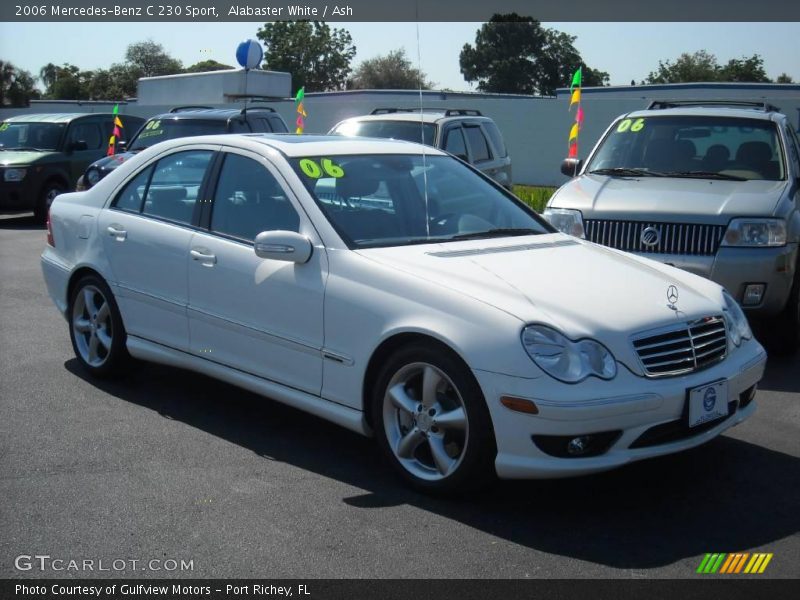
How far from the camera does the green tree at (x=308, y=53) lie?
63.6 metres

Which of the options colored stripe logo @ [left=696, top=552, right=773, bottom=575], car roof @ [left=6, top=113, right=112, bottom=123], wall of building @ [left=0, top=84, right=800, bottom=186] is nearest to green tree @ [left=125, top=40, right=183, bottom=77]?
wall of building @ [left=0, top=84, right=800, bottom=186]

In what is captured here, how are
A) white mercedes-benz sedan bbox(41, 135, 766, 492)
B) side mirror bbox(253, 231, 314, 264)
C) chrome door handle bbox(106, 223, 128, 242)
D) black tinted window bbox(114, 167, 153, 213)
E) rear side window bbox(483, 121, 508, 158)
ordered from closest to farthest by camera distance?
white mercedes-benz sedan bbox(41, 135, 766, 492) → side mirror bbox(253, 231, 314, 264) → chrome door handle bbox(106, 223, 128, 242) → black tinted window bbox(114, 167, 153, 213) → rear side window bbox(483, 121, 508, 158)

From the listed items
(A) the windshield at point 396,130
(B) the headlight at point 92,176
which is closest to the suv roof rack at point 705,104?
(A) the windshield at point 396,130

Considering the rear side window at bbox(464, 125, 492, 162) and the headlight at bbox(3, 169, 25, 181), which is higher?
the rear side window at bbox(464, 125, 492, 162)

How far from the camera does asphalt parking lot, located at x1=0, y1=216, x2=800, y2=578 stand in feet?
12.5

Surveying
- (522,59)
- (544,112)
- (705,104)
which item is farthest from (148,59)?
(705,104)

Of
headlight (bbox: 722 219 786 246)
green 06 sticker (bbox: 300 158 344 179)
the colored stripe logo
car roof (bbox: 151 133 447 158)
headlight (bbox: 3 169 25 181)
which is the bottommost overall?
the colored stripe logo

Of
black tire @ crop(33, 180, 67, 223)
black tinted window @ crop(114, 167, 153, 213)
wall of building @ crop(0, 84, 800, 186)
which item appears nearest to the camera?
black tinted window @ crop(114, 167, 153, 213)

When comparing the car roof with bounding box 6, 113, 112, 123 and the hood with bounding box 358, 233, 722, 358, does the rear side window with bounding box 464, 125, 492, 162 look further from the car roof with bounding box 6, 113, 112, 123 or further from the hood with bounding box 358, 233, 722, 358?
the car roof with bounding box 6, 113, 112, 123

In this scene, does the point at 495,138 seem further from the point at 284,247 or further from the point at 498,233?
the point at 284,247

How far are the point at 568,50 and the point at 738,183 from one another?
6070 centimetres

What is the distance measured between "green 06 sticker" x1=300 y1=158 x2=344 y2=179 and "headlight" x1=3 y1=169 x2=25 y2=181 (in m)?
12.1

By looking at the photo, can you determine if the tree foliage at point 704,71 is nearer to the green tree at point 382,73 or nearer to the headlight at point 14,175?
the green tree at point 382,73

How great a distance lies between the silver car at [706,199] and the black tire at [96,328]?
3.44 m
